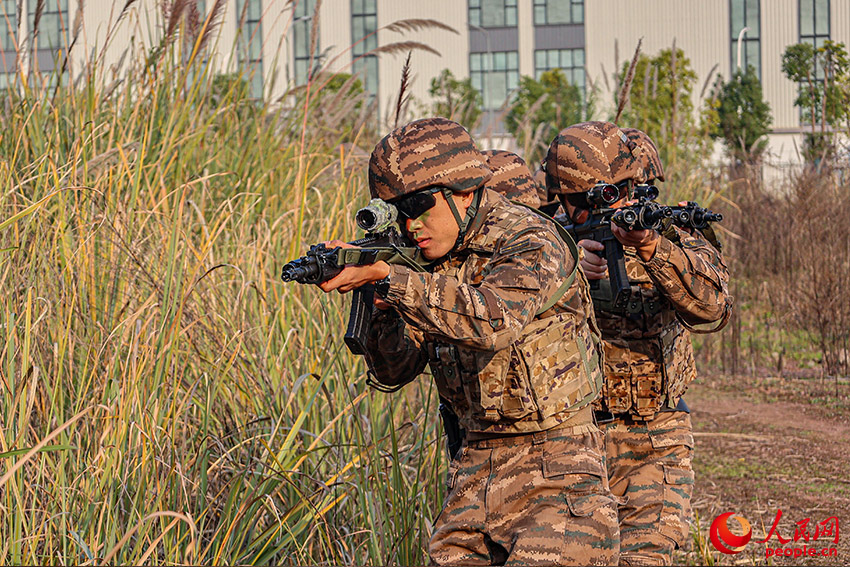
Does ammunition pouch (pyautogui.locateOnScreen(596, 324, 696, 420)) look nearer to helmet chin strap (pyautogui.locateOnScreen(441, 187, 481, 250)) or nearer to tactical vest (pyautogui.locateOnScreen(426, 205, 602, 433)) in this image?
tactical vest (pyautogui.locateOnScreen(426, 205, 602, 433))

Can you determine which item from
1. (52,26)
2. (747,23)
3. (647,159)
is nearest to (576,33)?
(747,23)

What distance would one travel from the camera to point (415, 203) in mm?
2664

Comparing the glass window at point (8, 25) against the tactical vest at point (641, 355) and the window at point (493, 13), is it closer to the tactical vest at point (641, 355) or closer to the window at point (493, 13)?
the tactical vest at point (641, 355)

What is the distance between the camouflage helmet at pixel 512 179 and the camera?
164 inches

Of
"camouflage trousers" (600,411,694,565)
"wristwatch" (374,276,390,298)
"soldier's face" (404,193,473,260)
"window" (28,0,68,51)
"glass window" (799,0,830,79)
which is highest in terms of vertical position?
"glass window" (799,0,830,79)

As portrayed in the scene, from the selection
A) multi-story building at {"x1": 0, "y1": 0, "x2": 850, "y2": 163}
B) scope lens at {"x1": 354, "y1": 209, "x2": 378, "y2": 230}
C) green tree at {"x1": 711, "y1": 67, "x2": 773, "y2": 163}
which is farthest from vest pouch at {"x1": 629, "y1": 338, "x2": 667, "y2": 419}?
multi-story building at {"x1": 0, "y1": 0, "x2": 850, "y2": 163}

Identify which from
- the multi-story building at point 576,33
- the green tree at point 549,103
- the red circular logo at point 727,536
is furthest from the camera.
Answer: the multi-story building at point 576,33

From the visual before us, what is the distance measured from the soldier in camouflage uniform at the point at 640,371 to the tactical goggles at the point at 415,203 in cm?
103

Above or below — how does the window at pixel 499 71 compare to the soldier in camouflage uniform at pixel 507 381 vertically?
above

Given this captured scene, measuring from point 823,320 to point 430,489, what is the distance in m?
5.24

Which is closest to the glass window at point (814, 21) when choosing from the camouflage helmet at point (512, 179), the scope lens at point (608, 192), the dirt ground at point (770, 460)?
the dirt ground at point (770, 460)

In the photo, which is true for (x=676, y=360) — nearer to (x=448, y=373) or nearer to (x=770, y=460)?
(x=448, y=373)

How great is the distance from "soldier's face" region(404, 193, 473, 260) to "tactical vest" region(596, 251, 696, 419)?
1191 mm

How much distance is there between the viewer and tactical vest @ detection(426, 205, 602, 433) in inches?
106
